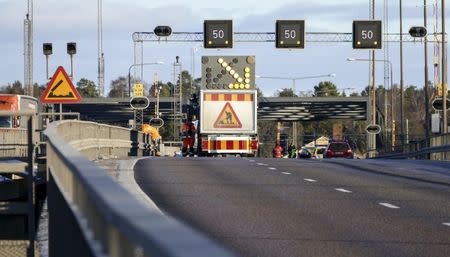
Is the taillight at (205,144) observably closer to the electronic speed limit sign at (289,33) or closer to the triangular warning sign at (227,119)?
the triangular warning sign at (227,119)

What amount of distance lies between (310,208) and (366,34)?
1703 inches

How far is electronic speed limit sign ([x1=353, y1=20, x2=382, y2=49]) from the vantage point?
190 ft

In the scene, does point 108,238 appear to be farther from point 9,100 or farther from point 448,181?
point 9,100

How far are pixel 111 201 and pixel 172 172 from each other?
20.7 meters

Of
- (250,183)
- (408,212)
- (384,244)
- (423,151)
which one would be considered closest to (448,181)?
(250,183)

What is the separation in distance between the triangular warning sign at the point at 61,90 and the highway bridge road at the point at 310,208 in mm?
2279

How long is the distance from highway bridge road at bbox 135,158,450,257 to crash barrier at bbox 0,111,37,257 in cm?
198

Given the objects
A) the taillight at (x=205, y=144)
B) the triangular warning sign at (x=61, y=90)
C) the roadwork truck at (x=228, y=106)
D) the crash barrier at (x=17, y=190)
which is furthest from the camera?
the taillight at (x=205, y=144)

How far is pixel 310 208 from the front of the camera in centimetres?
1582

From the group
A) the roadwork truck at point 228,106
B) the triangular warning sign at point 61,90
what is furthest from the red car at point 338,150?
the triangular warning sign at point 61,90

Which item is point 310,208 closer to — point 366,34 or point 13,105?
point 13,105

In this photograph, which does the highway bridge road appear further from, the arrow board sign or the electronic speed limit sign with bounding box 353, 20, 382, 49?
the electronic speed limit sign with bounding box 353, 20, 382, 49

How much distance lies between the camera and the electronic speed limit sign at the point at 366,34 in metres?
57.9

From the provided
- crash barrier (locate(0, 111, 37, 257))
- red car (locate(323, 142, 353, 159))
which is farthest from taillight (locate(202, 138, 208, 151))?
red car (locate(323, 142, 353, 159))
